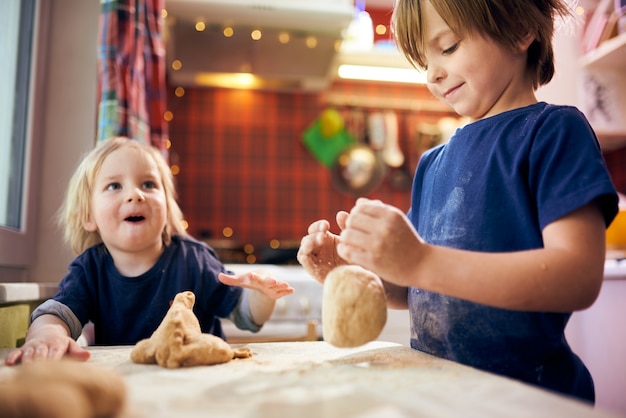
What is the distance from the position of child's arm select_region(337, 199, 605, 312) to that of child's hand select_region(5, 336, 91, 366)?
447mm

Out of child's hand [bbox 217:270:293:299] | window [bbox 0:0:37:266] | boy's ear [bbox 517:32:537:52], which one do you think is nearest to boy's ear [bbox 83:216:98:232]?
window [bbox 0:0:37:266]

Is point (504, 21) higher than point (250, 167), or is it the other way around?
point (250, 167)

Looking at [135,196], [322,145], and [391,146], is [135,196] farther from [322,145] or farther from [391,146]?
[391,146]

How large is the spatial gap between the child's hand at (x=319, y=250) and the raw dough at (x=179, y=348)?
7.6 inches

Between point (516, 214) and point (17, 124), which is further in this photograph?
point (17, 124)

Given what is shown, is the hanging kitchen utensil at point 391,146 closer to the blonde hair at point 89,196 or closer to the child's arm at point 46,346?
the blonde hair at point 89,196

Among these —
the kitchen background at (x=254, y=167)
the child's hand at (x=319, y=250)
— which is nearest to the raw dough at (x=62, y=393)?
the child's hand at (x=319, y=250)

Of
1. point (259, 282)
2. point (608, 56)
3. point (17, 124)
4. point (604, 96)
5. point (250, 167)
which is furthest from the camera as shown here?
point (250, 167)

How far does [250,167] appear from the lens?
291 centimetres

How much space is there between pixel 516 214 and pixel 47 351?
0.72 meters

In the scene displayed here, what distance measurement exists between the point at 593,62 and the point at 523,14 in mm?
1513

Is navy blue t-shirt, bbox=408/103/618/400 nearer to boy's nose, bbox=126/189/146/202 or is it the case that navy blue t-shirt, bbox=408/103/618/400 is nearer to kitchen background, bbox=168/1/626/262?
boy's nose, bbox=126/189/146/202

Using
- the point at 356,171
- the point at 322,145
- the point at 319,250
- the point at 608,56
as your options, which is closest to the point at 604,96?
the point at 608,56

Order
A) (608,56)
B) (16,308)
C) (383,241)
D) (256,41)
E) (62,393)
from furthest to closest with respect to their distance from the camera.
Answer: (256,41)
(608,56)
(16,308)
(383,241)
(62,393)
